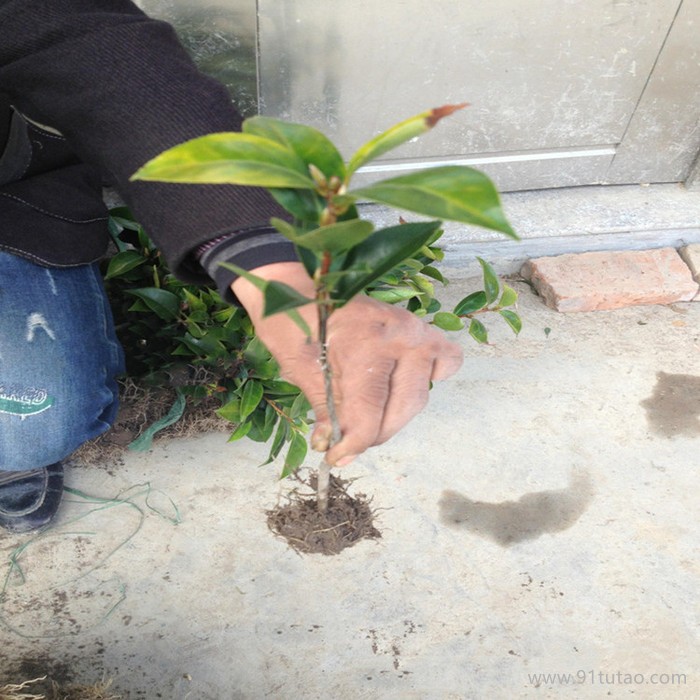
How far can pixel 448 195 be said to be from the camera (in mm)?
676

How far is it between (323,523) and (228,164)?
1235mm

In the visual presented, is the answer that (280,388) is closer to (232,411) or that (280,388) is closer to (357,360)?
(232,411)

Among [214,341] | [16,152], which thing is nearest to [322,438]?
[214,341]

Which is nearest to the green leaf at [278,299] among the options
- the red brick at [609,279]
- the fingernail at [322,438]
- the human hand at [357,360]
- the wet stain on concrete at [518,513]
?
the human hand at [357,360]

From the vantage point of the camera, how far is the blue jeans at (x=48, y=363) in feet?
5.41

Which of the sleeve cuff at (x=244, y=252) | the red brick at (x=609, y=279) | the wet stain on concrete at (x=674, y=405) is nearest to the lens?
the sleeve cuff at (x=244, y=252)

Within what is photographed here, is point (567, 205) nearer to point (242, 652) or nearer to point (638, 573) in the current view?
point (638, 573)

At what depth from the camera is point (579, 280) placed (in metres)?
2.54

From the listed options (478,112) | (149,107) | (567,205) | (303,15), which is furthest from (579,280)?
(149,107)

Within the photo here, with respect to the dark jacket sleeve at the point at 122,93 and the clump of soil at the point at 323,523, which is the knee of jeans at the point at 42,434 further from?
the dark jacket sleeve at the point at 122,93

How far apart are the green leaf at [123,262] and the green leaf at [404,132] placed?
1.13 metres

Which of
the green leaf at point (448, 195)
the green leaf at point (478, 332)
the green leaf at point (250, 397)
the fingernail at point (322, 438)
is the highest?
the green leaf at point (448, 195)

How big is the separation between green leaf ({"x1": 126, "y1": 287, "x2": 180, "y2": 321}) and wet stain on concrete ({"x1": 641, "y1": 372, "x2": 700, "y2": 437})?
135 centimetres

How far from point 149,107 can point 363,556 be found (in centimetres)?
112
